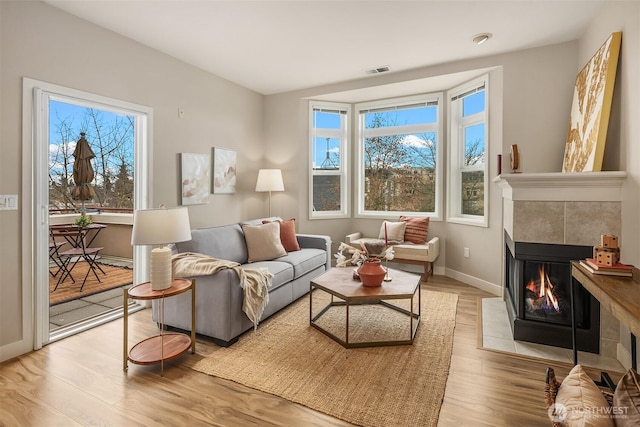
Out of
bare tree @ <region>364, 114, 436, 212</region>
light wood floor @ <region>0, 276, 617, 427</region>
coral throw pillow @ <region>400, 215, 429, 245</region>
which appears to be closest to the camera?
light wood floor @ <region>0, 276, 617, 427</region>

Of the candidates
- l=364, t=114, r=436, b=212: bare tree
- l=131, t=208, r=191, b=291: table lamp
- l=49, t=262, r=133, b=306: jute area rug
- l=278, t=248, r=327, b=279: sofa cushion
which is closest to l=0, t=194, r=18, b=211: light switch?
l=131, t=208, r=191, b=291: table lamp

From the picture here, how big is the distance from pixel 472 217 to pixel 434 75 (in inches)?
75.2

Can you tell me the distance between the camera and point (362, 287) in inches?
107

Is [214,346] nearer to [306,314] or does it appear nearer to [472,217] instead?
[306,314]

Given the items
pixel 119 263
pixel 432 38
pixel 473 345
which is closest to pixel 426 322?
pixel 473 345

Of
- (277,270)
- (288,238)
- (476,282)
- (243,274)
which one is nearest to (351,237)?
(288,238)

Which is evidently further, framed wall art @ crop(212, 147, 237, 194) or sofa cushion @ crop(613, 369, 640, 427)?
framed wall art @ crop(212, 147, 237, 194)

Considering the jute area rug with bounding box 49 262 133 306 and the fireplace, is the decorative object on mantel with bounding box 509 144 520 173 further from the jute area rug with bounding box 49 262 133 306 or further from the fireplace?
the jute area rug with bounding box 49 262 133 306

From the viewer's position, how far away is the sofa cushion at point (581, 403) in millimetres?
1117

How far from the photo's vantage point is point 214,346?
258 cm

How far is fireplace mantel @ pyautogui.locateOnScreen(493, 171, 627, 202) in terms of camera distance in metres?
2.34

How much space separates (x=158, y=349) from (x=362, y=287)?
1.62 m

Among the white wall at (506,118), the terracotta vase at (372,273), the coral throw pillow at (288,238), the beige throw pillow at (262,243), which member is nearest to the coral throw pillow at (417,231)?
the white wall at (506,118)

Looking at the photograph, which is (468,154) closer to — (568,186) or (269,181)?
(568,186)
